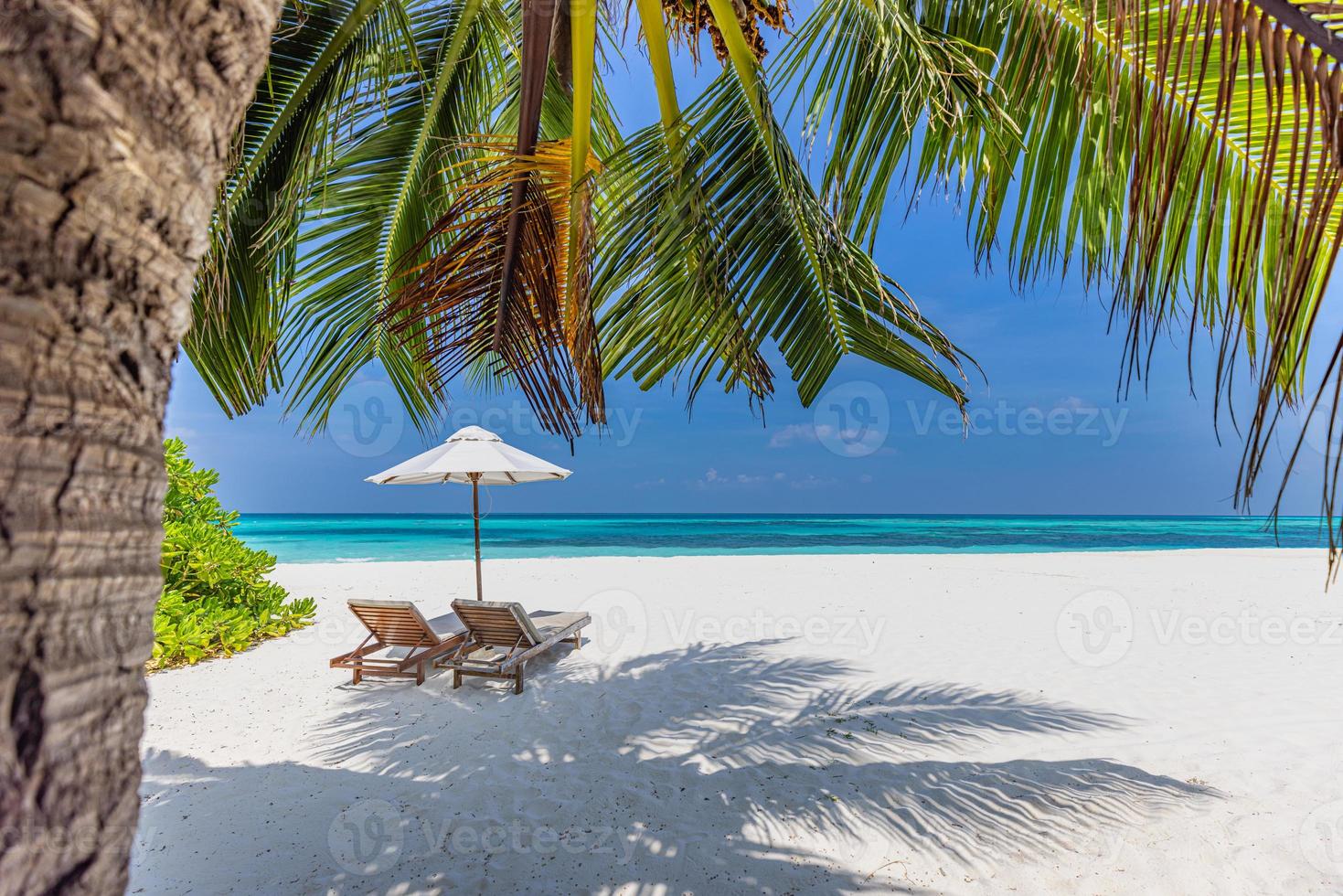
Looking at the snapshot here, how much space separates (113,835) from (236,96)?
929mm

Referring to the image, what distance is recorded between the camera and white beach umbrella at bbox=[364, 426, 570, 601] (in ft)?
22.1

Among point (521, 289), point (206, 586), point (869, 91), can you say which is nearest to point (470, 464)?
point (206, 586)

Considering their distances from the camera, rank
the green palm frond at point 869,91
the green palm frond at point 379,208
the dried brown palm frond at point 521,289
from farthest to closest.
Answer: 1. the green palm frond at point 379,208
2. the dried brown palm frond at point 521,289
3. the green palm frond at point 869,91

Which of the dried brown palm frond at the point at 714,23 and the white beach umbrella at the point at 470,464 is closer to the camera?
the dried brown palm frond at the point at 714,23

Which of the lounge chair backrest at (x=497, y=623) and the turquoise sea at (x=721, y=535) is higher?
the lounge chair backrest at (x=497, y=623)

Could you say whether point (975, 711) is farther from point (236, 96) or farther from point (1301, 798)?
point (236, 96)

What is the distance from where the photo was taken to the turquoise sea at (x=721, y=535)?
2848 cm

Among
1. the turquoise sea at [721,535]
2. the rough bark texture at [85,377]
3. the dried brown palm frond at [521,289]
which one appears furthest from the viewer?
the turquoise sea at [721,535]

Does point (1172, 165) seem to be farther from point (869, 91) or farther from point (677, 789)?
point (677, 789)

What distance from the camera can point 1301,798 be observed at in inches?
133

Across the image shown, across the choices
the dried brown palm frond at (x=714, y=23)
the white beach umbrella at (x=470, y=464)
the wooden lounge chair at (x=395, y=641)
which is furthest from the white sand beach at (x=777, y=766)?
the dried brown palm frond at (x=714, y=23)

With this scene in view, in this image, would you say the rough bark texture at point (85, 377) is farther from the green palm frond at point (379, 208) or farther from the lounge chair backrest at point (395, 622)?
the lounge chair backrest at point (395, 622)

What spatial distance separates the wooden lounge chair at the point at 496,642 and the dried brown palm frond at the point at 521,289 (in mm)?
2430

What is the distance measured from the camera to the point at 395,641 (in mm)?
5766
